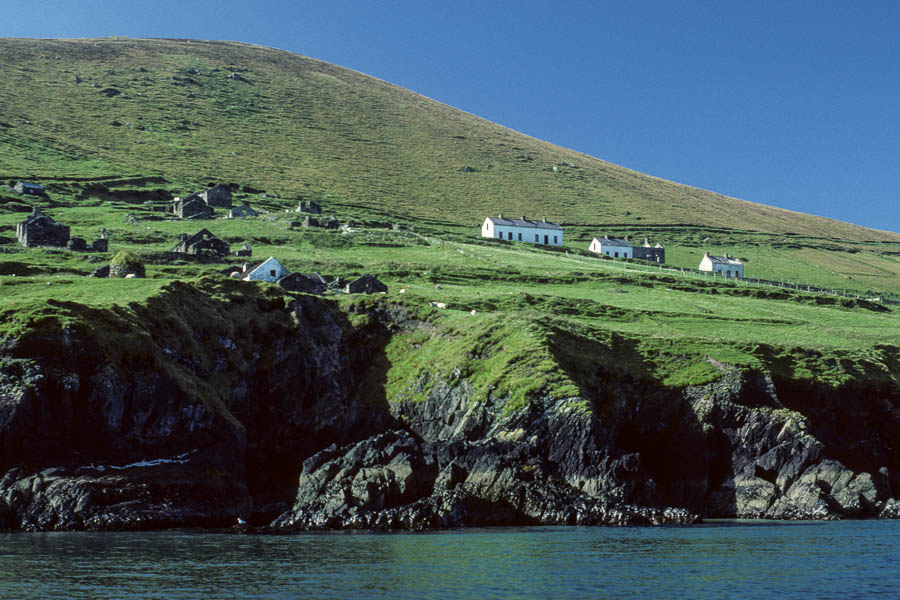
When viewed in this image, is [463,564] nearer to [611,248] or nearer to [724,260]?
[611,248]

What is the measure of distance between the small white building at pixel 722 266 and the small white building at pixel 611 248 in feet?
53.0

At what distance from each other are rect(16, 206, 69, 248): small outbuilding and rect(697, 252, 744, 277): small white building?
123274 mm

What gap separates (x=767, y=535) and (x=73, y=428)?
4542 centimetres

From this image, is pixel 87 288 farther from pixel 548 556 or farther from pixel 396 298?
pixel 548 556

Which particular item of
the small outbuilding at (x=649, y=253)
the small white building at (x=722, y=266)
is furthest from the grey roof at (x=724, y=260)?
the small outbuilding at (x=649, y=253)

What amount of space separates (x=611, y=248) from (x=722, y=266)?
78.3ft

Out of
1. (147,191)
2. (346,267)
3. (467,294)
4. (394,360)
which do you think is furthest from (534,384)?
(147,191)

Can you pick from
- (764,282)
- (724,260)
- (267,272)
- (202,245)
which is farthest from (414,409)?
(724,260)

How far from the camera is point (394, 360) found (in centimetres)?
8144

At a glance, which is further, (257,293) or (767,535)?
(257,293)

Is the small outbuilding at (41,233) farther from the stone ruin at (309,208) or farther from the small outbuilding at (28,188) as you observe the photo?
the stone ruin at (309,208)

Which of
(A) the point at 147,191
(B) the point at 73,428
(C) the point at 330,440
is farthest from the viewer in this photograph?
(A) the point at 147,191

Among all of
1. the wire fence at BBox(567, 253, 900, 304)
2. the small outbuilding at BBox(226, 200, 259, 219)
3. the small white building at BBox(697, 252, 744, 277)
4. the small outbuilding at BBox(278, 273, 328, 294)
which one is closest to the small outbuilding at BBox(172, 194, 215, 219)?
the small outbuilding at BBox(226, 200, 259, 219)

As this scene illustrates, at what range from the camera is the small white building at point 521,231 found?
188875mm
